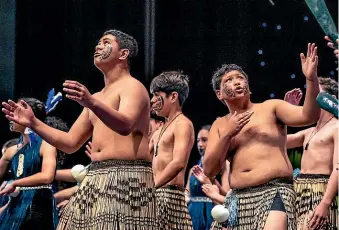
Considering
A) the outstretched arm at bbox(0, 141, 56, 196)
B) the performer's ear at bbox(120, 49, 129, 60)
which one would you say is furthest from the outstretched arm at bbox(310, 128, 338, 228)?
the outstretched arm at bbox(0, 141, 56, 196)

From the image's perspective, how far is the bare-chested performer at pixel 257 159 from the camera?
4012mm

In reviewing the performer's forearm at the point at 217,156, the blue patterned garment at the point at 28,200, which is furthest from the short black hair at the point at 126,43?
the blue patterned garment at the point at 28,200

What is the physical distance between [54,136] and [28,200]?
1412 mm

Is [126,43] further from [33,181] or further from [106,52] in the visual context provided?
[33,181]

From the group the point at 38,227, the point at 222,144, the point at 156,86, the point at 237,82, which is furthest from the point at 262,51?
the point at 38,227

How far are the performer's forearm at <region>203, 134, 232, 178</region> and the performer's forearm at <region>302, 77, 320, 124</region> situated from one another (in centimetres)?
42

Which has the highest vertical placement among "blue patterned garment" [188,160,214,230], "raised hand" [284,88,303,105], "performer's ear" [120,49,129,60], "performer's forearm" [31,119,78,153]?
"performer's ear" [120,49,129,60]

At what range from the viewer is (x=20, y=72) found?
5.94 meters

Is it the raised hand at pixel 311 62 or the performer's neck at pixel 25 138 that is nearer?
the raised hand at pixel 311 62

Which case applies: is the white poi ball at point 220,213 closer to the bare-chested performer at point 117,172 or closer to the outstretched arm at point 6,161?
the bare-chested performer at point 117,172

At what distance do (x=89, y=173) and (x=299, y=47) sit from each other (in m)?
2.13

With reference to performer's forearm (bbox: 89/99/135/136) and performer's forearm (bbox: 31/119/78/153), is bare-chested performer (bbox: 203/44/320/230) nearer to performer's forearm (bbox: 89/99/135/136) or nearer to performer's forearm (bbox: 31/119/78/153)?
performer's forearm (bbox: 89/99/135/136)

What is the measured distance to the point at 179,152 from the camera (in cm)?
475

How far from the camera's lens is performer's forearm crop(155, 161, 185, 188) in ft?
15.2
